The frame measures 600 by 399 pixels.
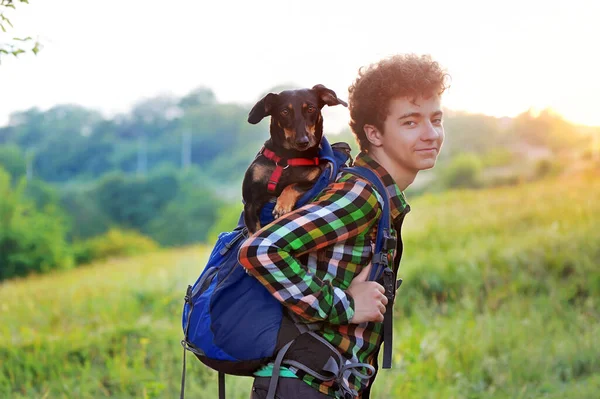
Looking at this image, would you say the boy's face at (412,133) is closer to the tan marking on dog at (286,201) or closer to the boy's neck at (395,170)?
the boy's neck at (395,170)

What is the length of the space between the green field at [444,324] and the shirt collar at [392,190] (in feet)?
9.00

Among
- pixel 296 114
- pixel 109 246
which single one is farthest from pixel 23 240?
pixel 296 114

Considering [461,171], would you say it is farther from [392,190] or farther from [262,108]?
[392,190]

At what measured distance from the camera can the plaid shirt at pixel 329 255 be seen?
2352 millimetres

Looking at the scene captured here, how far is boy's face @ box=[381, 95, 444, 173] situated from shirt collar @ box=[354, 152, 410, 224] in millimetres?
88

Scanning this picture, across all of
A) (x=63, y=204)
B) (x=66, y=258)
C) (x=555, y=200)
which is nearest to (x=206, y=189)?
(x=63, y=204)

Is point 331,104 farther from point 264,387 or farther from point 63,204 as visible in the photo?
point 63,204

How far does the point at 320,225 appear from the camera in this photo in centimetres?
240

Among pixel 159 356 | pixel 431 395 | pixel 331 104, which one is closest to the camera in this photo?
pixel 331 104

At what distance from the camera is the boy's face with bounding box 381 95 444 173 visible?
266 cm

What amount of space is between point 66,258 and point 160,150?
38754mm

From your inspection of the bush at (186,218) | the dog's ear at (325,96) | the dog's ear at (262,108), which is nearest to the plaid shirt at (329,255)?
the dog's ear at (325,96)

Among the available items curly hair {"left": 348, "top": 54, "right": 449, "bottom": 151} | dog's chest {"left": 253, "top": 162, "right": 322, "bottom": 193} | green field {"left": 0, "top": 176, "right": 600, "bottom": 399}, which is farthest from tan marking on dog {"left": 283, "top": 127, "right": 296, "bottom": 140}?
green field {"left": 0, "top": 176, "right": 600, "bottom": 399}

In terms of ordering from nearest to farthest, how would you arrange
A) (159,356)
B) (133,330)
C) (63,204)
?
1. (159,356)
2. (133,330)
3. (63,204)
